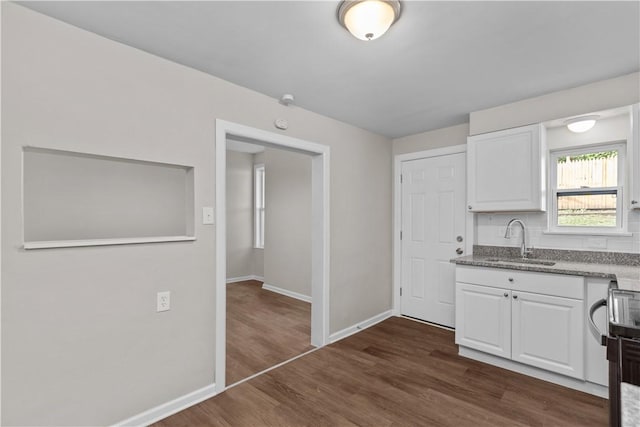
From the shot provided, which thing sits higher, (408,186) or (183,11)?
(183,11)

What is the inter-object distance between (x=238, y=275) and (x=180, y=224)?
11.0ft

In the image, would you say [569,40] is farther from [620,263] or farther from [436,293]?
[436,293]

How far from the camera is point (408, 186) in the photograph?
3.95 metres

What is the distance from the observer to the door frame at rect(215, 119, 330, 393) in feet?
7.47

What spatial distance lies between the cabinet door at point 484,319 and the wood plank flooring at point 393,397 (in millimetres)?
187

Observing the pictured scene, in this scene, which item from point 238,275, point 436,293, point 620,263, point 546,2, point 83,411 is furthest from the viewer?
point 238,275

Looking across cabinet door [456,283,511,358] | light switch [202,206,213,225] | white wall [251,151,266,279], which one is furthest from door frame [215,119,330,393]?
white wall [251,151,266,279]

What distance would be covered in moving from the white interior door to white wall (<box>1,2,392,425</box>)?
2257 mm

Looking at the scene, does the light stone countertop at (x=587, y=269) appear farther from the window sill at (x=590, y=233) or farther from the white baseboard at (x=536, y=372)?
the white baseboard at (x=536, y=372)

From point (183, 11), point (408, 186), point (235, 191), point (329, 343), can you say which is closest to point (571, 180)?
point (408, 186)

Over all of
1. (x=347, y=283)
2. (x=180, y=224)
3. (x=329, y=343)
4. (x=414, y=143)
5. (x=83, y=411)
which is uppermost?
(x=414, y=143)

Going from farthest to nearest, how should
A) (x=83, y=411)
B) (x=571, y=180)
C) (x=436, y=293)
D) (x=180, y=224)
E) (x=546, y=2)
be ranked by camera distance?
1. (x=436, y=293)
2. (x=180, y=224)
3. (x=571, y=180)
4. (x=83, y=411)
5. (x=546, y=2)

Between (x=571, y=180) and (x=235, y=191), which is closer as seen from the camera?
(x=571, y=180)

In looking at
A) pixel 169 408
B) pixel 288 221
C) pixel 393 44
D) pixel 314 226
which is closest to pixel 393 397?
pixel 169 408
